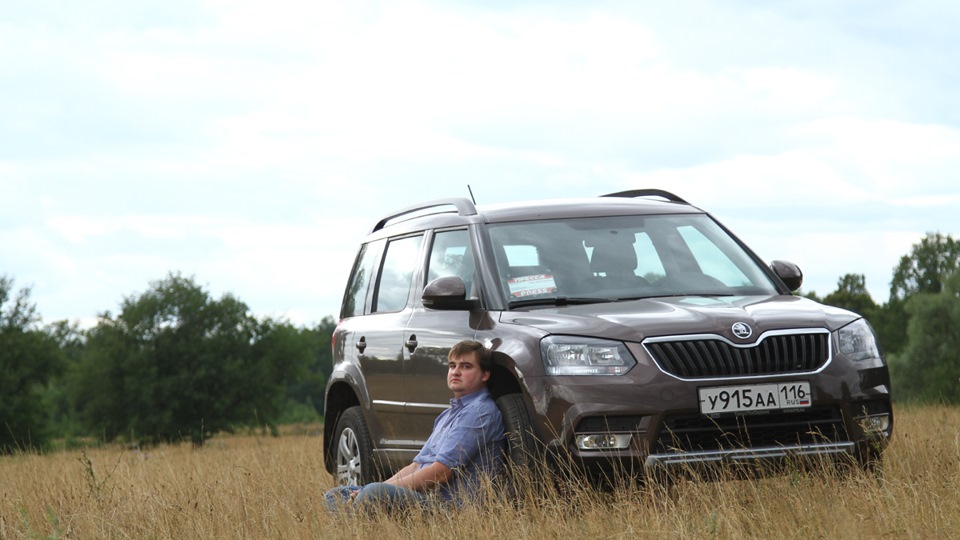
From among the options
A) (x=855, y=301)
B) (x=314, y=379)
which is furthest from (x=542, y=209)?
(x=855, y=301)

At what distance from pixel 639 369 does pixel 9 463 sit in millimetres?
8371

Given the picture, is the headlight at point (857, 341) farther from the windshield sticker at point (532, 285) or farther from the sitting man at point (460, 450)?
the sitting man at point (460, 450)

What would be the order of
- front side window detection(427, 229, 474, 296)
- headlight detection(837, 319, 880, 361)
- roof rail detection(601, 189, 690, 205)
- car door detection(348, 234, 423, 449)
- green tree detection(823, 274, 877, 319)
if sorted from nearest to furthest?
headlight detection(837, 319, 880, 361)
front side window detection(427, 229, 474, 296)
car door detection(348, 234, 423, 449)
roof rail detection(601, 189, 690, 205)
green tree detection(823, 274, 877, 319)

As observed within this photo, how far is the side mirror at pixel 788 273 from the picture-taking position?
23.9 feet

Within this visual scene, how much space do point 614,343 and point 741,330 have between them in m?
0.62

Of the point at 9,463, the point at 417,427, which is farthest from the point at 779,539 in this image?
the point at 9,463

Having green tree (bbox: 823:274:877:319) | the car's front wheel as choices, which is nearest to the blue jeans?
the car's front wheel

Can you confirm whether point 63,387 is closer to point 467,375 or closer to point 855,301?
point 855,301

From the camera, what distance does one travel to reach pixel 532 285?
262 inches

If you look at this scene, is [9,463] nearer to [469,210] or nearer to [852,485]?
[469,210]

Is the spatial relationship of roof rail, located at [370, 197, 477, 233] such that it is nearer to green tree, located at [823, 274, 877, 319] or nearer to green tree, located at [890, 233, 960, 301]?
green tree, located at [823, 274, 877, 319]

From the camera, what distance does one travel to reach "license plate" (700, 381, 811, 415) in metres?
5.73

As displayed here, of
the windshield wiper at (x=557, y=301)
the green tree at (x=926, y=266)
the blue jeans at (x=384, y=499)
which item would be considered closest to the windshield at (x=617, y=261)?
the windshield wiper at (x=557, y=301)

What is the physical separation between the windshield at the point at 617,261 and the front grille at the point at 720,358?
0.84 metres
